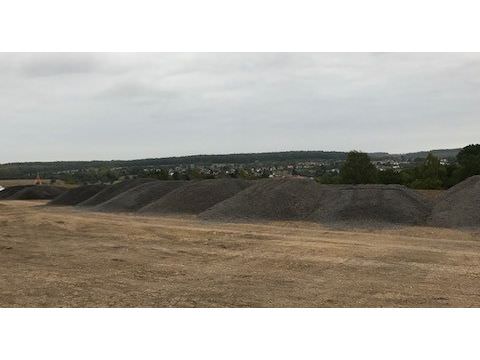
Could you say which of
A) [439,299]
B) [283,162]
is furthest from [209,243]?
[283,162]

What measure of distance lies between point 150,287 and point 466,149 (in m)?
42.8

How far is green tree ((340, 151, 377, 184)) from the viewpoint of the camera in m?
41.6

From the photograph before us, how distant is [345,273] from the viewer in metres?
12.8

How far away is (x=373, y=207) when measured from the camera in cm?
2373

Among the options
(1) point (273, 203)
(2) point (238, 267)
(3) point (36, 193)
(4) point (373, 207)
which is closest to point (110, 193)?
(3) point (36, 193)

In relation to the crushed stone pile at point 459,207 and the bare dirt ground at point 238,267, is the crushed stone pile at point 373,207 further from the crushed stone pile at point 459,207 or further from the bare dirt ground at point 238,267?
the bare dirt ground at point 238,267

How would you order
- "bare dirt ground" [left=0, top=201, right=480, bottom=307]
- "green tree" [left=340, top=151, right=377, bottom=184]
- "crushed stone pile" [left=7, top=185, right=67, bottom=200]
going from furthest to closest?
"crushed stone pile" [left=7, top=185, right=67, bottom=200]
"green tree" [left=340, top=151, right=377, bottom=184]
"bare dirt ground" [left=0, top=201, right=480, bottom=307]

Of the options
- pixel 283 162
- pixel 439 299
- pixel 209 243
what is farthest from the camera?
pixel 283 162

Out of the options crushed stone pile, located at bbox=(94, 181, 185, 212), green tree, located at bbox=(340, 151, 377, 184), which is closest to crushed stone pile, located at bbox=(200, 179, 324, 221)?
crushed stone pile, located at bbox=(94, 181, 185, 212)

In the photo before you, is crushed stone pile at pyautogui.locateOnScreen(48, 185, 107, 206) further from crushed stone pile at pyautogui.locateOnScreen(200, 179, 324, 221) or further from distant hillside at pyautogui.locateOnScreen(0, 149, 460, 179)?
distant hillside at pyautogui.locateOnScreen(0, 149, 460, 179)

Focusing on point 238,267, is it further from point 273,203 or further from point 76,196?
point 76,196

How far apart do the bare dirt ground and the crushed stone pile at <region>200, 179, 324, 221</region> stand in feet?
11.8

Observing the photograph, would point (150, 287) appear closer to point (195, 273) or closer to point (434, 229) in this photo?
point (195, 273)

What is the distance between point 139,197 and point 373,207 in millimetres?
18788
